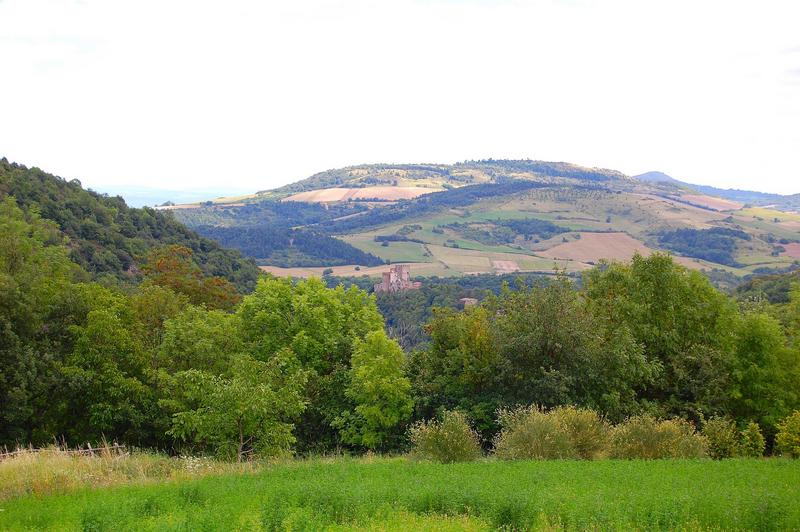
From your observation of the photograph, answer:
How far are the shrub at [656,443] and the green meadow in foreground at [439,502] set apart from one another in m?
3.53

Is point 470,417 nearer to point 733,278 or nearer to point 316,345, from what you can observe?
point 316,345

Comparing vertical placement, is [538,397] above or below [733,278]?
above

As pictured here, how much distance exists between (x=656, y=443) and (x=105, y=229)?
72.0 m

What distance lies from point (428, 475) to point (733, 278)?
5996 inches

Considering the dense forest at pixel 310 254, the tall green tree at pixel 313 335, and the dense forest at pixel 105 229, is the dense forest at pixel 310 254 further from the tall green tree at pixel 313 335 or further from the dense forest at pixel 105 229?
the tall green tree at pixel 313 335

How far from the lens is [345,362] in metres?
34.8

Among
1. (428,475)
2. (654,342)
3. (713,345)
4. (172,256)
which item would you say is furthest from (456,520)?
(172,256)

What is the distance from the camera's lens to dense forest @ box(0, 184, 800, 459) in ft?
82.0

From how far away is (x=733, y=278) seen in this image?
148250 millimetres

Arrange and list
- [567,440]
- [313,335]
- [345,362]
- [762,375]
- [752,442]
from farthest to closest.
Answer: [345,362]
[313,335]
[762,375]
[752,442]
[567,440]

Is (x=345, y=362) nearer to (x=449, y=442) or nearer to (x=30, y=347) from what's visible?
(x=449, y=442)

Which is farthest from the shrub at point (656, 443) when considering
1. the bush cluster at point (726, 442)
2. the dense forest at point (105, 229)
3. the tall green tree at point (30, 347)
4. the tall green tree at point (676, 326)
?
the dense forest at point (105, 229)

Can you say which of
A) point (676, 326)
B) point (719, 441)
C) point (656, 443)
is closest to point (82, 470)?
point (656, 443)

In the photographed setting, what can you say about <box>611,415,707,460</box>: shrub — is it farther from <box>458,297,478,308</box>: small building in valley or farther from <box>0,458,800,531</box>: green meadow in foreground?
<box>458,297,478,308</box>: small building in valley
